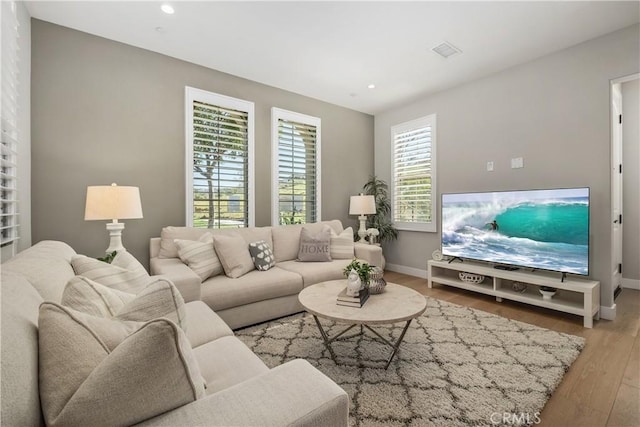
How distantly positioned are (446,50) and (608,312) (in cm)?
306

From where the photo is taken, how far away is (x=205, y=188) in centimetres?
339

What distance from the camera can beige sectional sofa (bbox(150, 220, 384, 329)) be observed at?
92.4 inches

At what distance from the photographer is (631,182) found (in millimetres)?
3854

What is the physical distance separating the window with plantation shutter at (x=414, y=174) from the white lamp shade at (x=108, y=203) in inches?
147

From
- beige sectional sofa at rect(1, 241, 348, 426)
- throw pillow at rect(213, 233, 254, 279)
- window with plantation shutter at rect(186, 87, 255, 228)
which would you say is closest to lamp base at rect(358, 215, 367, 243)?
window with plantation shutter at rect(186, 87, 255, 228)

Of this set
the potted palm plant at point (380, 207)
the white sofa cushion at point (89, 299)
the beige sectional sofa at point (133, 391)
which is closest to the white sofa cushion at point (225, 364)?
the beige sectional sofa at point (133, 391)

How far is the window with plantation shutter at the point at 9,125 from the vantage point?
1.79m

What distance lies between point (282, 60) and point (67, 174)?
2439 mm

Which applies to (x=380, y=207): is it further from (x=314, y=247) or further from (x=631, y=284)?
(x=631, y=284)

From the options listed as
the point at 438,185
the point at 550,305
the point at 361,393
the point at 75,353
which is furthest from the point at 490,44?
the point at 75,353

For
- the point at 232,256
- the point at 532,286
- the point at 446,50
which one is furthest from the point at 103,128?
the point at 532,286

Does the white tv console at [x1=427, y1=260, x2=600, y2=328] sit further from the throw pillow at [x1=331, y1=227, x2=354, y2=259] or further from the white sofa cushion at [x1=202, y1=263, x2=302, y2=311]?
the white sofa cushion at [x1=202, y1=263, x2=302, y2=311]

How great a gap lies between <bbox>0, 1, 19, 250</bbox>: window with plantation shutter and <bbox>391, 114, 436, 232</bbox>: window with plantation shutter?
4.38 m

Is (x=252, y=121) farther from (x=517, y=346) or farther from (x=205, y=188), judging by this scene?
(x=517, y=346)
